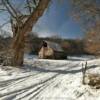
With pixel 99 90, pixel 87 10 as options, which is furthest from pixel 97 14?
pixel 99 90

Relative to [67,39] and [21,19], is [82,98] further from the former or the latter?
[67,39]

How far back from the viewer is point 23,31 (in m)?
17.7

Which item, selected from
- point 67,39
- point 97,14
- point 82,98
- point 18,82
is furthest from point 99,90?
point 67,39

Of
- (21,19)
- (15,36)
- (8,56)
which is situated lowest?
(8,56)

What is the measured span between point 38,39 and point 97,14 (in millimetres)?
34585

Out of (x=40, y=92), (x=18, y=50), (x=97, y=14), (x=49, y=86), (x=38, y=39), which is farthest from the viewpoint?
(x=38, y=39)

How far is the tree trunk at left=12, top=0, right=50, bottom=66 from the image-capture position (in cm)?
1731

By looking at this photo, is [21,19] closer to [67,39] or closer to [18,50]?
[18,50]

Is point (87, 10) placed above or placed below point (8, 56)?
above

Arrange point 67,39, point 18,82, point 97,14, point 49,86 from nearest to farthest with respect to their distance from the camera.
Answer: point 49,86
point 18,82
point 97,14
point 67,39

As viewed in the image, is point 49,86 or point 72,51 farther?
point 72,51

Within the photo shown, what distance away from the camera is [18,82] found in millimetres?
11117

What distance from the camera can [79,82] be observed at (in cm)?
1010

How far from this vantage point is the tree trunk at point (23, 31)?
1731 cm
